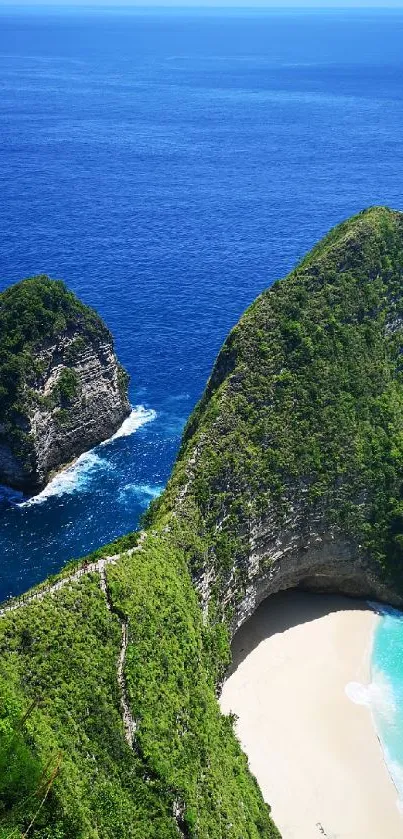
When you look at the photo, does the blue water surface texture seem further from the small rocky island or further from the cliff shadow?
the cliff shadow

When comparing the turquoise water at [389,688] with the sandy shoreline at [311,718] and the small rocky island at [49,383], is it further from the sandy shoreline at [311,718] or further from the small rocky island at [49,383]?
the small rocky island at [49,383]

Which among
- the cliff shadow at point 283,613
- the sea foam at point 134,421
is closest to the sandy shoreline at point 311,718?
the cliff shadow at point 283,613

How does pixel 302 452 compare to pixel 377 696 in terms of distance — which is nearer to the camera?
pixel 377 696

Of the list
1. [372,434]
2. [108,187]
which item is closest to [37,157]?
[108,187]

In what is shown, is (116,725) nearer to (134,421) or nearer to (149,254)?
(134,421)

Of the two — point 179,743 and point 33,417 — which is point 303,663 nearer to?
point 179,743

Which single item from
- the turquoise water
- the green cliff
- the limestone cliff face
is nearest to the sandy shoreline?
the turquoise water

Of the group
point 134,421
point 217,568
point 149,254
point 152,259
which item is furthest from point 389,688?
point 149,254
